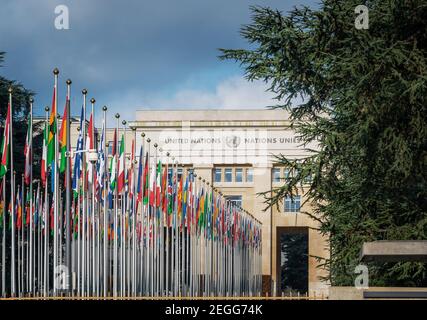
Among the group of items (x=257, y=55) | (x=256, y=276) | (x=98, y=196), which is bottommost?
(x=256, y=276)

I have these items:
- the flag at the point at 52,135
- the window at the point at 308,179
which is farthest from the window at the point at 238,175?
the window at the point at 308,179

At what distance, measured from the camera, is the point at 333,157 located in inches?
1389

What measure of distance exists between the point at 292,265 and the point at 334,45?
93.5 metres

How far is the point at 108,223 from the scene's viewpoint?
203ft

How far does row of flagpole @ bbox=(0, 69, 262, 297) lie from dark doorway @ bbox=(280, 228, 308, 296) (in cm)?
2211

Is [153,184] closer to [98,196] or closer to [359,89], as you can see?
[98,196]

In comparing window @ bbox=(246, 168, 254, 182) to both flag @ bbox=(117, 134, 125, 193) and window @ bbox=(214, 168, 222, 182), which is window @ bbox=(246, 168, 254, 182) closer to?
window @ bbox=(214, 168, 222, 182)

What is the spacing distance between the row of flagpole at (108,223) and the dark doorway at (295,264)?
22.1m

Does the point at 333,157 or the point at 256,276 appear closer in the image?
the point at 333,157

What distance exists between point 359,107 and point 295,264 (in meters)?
95.6

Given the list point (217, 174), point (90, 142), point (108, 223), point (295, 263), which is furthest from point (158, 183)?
point (295, 263)

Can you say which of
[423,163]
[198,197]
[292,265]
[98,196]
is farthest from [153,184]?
[292,265]

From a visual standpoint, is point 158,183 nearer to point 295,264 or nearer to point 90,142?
point 90,142

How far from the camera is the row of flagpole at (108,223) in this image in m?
43.7
